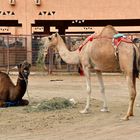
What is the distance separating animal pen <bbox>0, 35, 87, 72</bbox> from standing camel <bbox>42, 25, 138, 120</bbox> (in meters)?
14.5

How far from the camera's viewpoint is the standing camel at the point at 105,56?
11.9m

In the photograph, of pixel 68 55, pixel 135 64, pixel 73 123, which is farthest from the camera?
pixel 68 55

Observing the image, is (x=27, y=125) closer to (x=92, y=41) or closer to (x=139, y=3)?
(x=92, y=41)

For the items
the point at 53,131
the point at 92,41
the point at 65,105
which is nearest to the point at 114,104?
the point at 65,105

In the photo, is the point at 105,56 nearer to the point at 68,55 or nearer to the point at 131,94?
the point at 131,94

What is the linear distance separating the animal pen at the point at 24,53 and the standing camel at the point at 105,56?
14494 mm

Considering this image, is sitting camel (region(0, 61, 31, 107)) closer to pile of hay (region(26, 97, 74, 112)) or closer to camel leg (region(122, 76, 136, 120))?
pile of hay (region(26, 97, 74, 112))

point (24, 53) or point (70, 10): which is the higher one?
point (70, 10)

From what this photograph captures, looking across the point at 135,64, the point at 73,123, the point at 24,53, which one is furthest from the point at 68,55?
the point at 24,53

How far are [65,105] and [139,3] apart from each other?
59.8 ft

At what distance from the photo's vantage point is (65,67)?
28.9 metres

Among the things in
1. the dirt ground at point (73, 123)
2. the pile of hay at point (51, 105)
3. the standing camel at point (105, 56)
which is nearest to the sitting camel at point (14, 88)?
the dirt ground at point (73, 123)

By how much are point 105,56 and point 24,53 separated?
1851 cm

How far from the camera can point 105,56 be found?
41.1 ft
